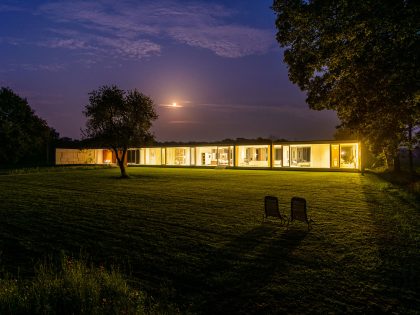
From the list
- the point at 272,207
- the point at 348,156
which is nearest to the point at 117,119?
the point at 272,207

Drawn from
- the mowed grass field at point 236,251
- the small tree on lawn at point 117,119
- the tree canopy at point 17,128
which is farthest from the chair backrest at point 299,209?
the tree canopy at point 17,128

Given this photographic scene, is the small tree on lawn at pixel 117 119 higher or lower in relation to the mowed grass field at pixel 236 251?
higher

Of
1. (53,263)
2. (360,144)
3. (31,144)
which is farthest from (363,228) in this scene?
(31,144)

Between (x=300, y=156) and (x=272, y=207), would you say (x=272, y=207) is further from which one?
(x=300, y=156)

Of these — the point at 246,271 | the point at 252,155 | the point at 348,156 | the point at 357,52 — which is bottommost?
the point at 246,271

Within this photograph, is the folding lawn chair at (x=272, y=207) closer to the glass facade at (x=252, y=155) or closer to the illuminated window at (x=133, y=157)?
the glass facade at (x=252, y=155)

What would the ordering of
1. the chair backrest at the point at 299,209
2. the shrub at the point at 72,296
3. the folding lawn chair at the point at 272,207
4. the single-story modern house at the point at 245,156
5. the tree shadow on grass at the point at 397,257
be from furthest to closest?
→ the single-story modern house at the point at 245,156, the folding lawn chair at the point at 272,207, the chair backrest at the point at 299,209, the tree shadow on grass at the point at 397,257, the shrub at the point at 72,296

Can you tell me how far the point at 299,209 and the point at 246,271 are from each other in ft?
10.4

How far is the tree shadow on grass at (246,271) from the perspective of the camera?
4.05 m

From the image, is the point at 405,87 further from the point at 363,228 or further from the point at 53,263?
the point at 53,263

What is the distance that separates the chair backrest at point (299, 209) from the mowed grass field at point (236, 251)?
333 millimetres

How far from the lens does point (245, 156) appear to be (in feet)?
122

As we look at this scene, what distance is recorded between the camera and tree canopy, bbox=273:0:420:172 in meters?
8.52

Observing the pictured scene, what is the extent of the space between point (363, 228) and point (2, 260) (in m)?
7.46
